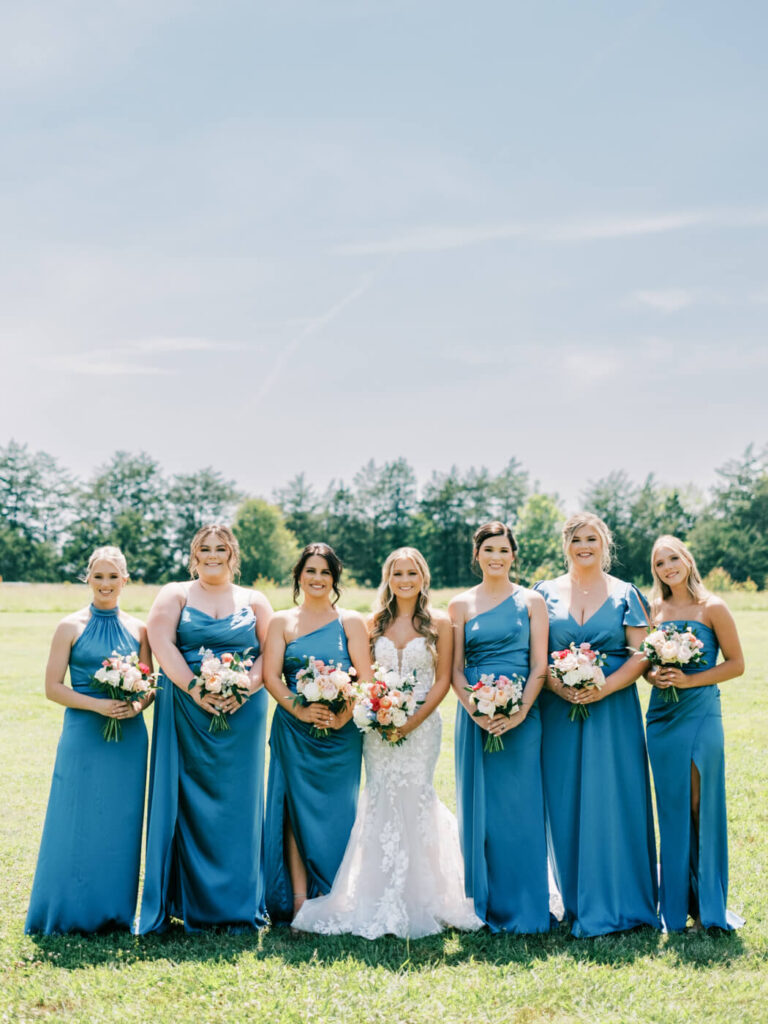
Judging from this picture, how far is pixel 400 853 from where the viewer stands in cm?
691

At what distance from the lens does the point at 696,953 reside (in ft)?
20.1

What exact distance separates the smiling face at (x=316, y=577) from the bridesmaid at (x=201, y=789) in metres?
0.60

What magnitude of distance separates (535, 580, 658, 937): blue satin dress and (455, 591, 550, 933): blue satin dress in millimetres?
166

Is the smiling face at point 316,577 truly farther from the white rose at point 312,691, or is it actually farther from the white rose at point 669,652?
the white rose at point 669,652

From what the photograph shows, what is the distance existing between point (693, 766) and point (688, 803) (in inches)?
10.9

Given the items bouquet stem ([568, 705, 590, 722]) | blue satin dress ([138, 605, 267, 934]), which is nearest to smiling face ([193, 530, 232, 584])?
blue satin dress ([138, 605, 267, 934])

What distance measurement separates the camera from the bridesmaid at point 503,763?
22.1 ft

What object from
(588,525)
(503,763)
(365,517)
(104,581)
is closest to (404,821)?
(503,763)

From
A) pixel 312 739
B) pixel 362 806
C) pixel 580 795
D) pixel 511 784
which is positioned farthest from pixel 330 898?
pixel 580 795

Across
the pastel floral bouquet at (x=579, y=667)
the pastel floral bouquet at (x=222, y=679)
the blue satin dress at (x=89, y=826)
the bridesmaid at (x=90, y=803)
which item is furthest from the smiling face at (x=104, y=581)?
the pastel floral bouquet at (x=579, y=667)

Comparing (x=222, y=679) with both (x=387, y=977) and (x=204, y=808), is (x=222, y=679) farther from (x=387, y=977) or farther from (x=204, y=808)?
(x=387, y=977)

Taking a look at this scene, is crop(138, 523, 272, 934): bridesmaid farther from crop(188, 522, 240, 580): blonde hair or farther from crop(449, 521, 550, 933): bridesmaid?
crop(449, 521, 550, 933): bridesmaid

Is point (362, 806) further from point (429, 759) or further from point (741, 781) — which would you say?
point (741, 781)

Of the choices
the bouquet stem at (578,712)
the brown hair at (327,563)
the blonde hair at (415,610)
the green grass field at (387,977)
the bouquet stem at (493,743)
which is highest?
the brown hair at (327,563)
